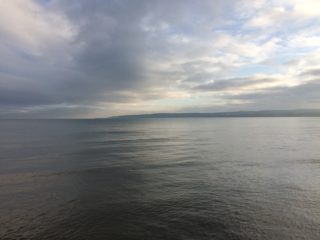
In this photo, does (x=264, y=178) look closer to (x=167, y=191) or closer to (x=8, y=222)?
(x=167, y=191)

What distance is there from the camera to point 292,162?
42.2 m

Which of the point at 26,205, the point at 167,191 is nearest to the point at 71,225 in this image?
the point at 26,205

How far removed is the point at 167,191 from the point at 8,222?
47.3 ft

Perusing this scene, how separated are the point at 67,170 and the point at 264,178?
2808 cm

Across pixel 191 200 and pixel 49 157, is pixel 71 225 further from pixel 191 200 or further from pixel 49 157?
pixel 49 157

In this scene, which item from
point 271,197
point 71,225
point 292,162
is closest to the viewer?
point 71,225

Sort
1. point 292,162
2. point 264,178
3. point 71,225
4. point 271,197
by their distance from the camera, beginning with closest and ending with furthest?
point 71,225, point 271,197, point 264,178, point 292,162

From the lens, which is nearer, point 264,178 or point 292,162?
point 264,178

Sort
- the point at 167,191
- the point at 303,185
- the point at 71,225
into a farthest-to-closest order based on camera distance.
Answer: the point at 303,185
the point at 167,191
the point at 71,225

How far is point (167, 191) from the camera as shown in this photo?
2692cm

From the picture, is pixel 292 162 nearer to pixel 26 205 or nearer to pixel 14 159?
pixel 26 205

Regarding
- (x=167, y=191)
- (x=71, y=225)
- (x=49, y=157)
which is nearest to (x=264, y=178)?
(x=167, y=191)

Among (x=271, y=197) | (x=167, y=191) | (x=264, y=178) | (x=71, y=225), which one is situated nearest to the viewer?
(x=71, y=225)

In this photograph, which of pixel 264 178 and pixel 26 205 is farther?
pixel 264 178
